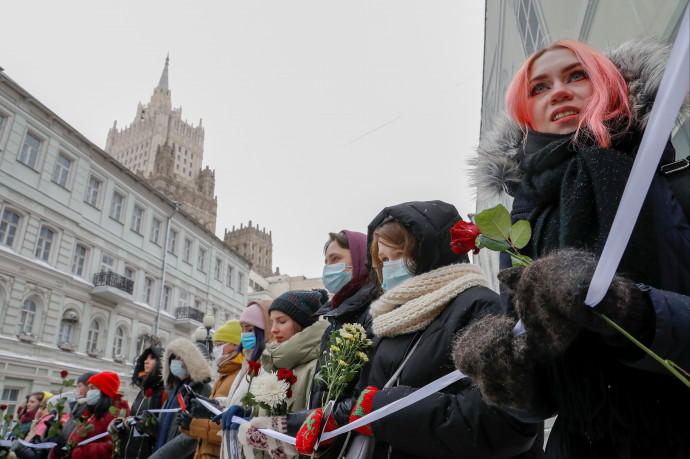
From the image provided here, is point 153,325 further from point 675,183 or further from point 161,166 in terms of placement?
point 161,166

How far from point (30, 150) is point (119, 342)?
37.7ft

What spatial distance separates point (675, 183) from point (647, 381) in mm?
448

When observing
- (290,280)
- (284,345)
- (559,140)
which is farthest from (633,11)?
(290,280)

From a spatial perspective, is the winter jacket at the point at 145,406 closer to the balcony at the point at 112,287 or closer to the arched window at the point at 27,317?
the arched window at the point at 27,317

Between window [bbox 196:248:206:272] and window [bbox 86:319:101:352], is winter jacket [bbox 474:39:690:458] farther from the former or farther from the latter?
window [bbox 196:248:206:272]

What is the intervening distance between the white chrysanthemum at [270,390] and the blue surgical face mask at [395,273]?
2.62ft

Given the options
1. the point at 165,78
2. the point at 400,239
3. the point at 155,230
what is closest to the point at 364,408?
the point at 400,239

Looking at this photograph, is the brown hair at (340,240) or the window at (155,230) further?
the window at (155,230)

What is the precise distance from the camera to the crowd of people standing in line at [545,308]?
38.2 inches

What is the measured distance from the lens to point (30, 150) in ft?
79.9

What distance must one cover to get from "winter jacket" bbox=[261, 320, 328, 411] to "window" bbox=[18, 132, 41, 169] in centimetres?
2499

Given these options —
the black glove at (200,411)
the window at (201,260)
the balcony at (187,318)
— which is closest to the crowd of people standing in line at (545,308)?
the black glove at (200,411)

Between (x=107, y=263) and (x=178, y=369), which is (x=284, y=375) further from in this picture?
(x=107, y=263)

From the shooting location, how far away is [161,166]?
273 ft
